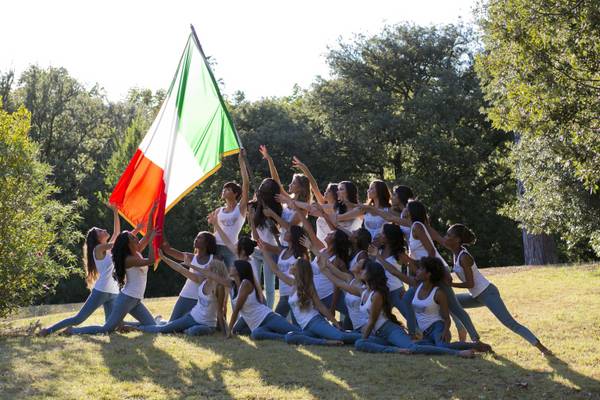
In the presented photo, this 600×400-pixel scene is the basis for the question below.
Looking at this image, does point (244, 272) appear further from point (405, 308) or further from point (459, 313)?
point (459, 313)

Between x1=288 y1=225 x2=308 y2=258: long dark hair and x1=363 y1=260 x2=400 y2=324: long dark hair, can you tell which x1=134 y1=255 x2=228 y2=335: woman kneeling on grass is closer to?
x1=288 y1=225 x2=308 y2=258: long dark hair

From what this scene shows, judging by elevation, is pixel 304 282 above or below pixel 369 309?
above

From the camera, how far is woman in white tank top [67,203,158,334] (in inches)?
477

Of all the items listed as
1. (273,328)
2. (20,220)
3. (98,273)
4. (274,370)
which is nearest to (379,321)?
(273,328)

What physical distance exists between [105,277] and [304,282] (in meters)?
3.16

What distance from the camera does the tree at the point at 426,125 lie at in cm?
3588

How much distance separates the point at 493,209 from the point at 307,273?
27.8 metres

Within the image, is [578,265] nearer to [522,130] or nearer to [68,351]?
[522,130]

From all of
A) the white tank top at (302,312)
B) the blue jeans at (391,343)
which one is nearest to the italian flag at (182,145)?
the white tank top at (302,312)

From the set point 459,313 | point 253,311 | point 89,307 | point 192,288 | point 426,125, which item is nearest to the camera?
point 459,313

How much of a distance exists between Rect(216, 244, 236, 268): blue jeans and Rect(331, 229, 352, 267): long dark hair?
1715 mm

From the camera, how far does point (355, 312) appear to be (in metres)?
11.3

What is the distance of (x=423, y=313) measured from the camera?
421 inches

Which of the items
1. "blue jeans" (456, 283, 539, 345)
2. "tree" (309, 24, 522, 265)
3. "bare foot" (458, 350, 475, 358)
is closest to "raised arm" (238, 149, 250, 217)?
"blue jeans" (456, 283, 539, 345)
